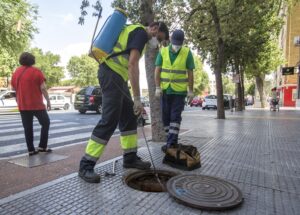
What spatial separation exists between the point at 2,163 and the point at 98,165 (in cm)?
147

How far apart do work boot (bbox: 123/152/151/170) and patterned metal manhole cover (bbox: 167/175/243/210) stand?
62 cm

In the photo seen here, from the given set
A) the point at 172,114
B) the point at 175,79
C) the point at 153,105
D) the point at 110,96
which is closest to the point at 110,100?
the point at 110,96

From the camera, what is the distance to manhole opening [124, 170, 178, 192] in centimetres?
341

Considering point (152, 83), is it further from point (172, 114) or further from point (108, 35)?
point (108, 35)

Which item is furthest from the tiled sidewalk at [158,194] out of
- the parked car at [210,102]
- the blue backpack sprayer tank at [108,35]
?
the parked car at [210,102]

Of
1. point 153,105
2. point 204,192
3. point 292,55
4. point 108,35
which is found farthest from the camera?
point 292,55

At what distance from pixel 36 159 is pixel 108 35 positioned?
7.79 ft

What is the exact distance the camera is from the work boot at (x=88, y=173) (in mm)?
3387

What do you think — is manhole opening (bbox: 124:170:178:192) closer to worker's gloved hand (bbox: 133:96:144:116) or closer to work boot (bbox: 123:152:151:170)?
work boot (bbox: 123:152:151:170)

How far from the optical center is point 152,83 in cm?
652

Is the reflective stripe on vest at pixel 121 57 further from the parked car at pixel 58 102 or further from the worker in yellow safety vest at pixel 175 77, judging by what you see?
the parked car at pixel 58 102

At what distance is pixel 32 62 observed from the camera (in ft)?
17.4

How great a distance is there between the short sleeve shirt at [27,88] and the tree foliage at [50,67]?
61725 mm

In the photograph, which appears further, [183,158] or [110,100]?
[183,158]
